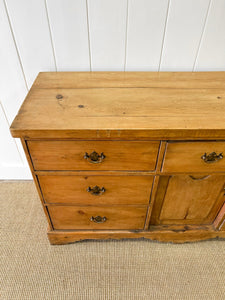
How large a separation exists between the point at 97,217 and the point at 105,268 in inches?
11.4

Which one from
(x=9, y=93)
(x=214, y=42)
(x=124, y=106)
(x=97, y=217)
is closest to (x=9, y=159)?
(x=9, y=93)

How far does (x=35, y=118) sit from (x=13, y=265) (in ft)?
2.76

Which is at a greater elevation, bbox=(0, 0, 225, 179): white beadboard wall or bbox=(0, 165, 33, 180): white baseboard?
bbox=(0, 0, 225, 179): white beadboard wall

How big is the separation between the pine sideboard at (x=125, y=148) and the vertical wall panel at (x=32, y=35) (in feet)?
0.31

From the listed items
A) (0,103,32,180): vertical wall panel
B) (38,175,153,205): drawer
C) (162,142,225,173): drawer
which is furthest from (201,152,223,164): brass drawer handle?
(0,103,32,180): vertical wall panel

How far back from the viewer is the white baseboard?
144cm

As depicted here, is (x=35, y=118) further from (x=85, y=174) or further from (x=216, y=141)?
(x=216, y=141)

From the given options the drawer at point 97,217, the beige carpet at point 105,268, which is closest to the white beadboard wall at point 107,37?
the drawer at point 97,217

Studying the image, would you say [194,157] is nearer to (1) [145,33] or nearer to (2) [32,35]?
(1) [145,33]

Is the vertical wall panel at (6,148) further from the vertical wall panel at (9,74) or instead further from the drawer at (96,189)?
the drawer at (96,189)

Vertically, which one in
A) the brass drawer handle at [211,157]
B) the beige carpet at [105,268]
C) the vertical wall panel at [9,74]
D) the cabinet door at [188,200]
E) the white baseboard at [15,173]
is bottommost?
the beige carpet at [105,268]

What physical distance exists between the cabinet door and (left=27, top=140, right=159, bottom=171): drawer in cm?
17

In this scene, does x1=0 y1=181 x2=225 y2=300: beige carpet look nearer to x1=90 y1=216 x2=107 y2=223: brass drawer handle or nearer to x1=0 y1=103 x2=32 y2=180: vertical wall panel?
x1=90 y1=216 x2=107 y2=223: brass drawer handle

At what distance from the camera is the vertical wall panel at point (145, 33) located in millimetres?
883
